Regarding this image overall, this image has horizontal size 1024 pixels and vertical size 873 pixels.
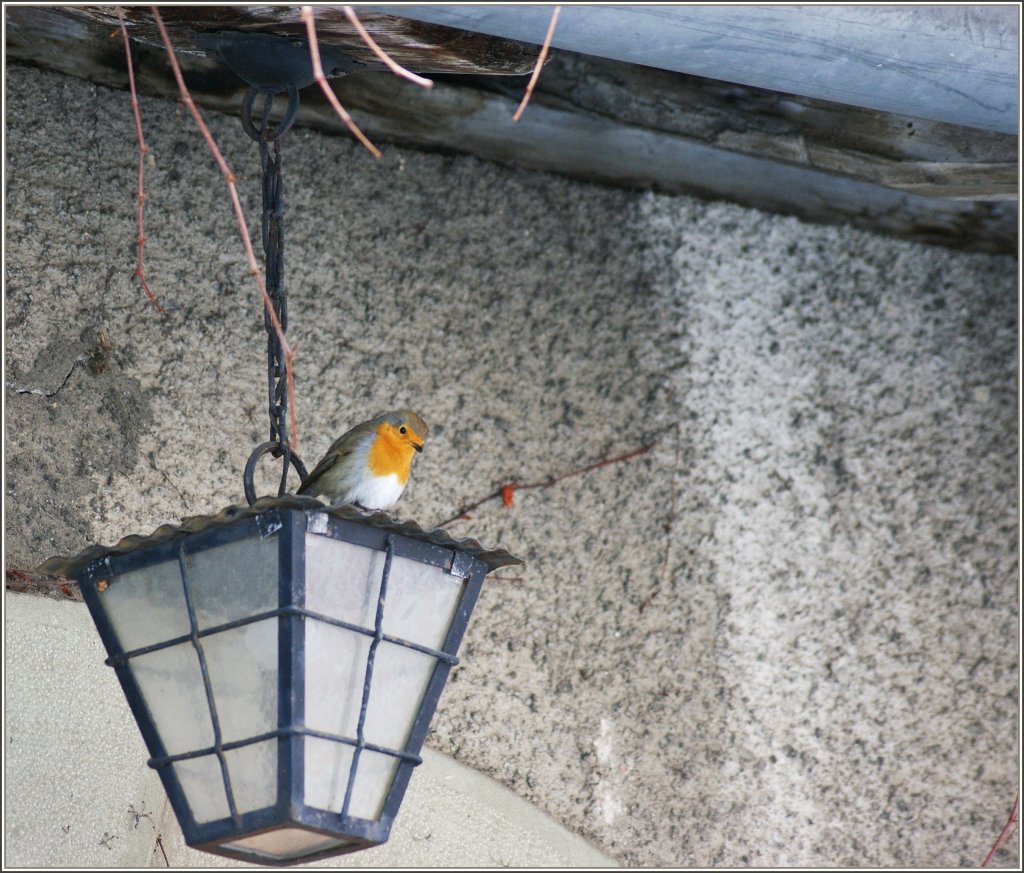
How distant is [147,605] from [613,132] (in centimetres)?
154

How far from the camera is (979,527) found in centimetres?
284

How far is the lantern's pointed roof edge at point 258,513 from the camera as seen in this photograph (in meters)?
1.48

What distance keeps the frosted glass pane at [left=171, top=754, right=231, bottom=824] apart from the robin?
0.75 m

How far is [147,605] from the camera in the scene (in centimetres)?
156

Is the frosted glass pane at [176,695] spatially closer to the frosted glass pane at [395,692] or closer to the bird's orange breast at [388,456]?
the frosted glass pane at [395,692]

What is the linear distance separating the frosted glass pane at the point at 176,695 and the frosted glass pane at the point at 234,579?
0.06 m

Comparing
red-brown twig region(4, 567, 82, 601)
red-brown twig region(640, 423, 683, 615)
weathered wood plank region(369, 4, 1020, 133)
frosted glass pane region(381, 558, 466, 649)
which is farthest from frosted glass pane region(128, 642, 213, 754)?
red-brown twig region(640, 423, 683, 615)

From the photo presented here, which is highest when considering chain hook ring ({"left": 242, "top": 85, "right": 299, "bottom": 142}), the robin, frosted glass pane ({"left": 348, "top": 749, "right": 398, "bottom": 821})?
chain hook ring ({"left": 242, "top": 85, "right": 299, "bottom": 142})

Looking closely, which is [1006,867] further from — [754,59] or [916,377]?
[754,59]

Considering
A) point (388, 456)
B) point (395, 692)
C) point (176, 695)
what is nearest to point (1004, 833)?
point (388, 456)

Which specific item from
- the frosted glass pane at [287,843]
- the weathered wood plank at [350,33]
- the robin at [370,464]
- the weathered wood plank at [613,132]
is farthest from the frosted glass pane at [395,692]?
the weathered wood plank at [613,132]

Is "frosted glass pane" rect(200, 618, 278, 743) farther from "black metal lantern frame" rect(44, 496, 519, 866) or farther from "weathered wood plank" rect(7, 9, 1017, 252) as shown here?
"weathered wood plank" rect(7, 9, 1017, 252)

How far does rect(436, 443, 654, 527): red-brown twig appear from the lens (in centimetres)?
258

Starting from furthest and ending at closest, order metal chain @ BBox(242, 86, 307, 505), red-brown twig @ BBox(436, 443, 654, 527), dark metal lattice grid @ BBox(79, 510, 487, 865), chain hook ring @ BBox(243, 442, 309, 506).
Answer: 1. red-brown twig @ BBox(436, 443, 654, 527)
2. metal chain @ BBox(242, 86, 307, 505)
3. chain hook ring @ BBox(243, 442, 309, 506)
4. dark metal lattice grid @ BBox(79, 510, 487, 865)
